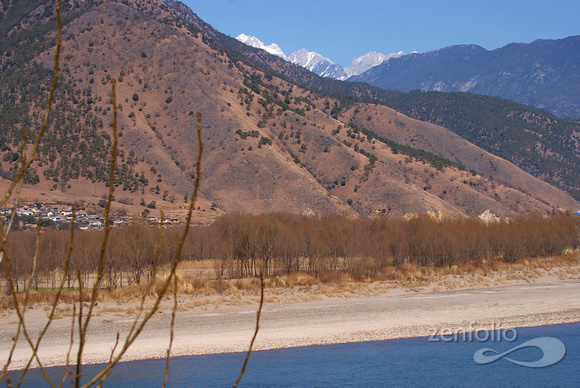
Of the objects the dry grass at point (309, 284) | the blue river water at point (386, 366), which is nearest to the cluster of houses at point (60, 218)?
the dry grass at point (309, 284)

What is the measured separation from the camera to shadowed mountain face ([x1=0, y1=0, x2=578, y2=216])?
74688mm

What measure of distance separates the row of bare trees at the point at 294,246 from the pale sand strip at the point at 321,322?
17.0ft

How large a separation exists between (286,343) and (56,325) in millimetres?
10511

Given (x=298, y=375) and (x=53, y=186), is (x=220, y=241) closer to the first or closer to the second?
(x=298, y=375)

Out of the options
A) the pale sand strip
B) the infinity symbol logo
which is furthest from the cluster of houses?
the infinity symbol logo

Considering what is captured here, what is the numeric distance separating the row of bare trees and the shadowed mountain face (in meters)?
23.5

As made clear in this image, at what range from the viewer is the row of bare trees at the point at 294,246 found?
33875mm

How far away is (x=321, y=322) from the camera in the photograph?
2606 cm

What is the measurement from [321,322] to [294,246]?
1248cm

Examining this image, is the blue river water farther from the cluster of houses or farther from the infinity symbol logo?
the cluster of houses

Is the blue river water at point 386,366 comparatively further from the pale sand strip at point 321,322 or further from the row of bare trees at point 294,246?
the row of bare trees at point 294,246

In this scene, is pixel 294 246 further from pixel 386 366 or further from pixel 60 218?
pixel 60 218

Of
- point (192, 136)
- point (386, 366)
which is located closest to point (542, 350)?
point (386, 366)

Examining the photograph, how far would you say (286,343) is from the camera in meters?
23.0
